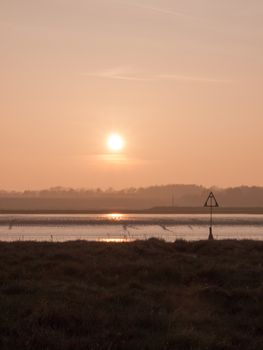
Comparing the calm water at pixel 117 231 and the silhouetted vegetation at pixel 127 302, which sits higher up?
the calm water at pixel 117 231

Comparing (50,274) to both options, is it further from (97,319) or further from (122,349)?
(122,349)

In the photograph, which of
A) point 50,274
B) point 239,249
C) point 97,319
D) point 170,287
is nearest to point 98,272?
point 50,274

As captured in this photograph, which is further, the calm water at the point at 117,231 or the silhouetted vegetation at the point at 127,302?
the calm water at the point at 117,231

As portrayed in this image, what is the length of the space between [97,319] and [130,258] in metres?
12.9

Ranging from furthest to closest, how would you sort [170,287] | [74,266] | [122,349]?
1. [74,266]
2. [170,287]
3. [122,349]

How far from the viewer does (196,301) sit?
1609cm

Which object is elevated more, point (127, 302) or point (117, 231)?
point (117, 231)

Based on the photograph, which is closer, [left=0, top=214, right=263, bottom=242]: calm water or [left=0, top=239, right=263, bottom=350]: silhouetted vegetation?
[left=0, top=239, right=263, bottom=350]: silhouetted vegetation

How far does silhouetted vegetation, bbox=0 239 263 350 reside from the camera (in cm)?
1145

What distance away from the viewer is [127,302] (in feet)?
50.1

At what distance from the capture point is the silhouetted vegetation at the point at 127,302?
37.6 ft

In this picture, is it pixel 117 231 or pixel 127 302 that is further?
pixel 117 231

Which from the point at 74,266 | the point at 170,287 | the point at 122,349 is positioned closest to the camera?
the point at 122,349

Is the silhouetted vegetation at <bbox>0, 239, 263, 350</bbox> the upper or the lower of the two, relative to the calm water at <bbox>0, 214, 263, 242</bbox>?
lower
